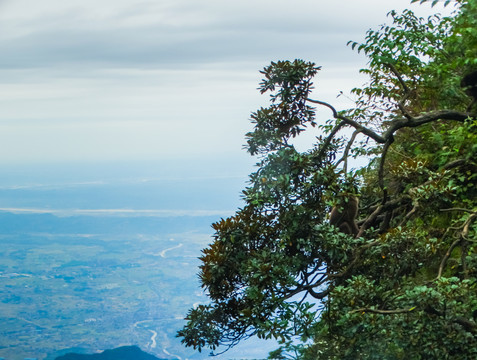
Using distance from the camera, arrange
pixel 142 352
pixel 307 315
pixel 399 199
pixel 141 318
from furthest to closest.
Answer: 1. pixel 141 318
2. pixel 142 352
3. pixel 399 199
4. pixel 307 315

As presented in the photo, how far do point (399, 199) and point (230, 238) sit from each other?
5.86 ft

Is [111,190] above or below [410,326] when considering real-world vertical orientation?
above

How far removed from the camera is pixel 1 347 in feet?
153

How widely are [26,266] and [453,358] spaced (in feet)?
239

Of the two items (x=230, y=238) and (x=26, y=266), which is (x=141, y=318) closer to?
(x=26, y=266)

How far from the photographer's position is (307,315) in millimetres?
5664

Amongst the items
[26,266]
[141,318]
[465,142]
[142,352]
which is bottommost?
[465,142]

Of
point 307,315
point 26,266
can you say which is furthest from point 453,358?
point 26,266

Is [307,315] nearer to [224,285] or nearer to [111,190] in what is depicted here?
[224,285]

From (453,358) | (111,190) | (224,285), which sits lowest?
(453,358)

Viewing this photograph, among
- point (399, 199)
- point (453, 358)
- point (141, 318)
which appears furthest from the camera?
point (141, 318)

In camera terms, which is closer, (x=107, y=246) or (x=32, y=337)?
(x=32, y=337)

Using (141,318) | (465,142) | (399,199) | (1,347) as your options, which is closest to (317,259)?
(399,199)

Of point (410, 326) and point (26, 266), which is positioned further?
point (26, 266)
